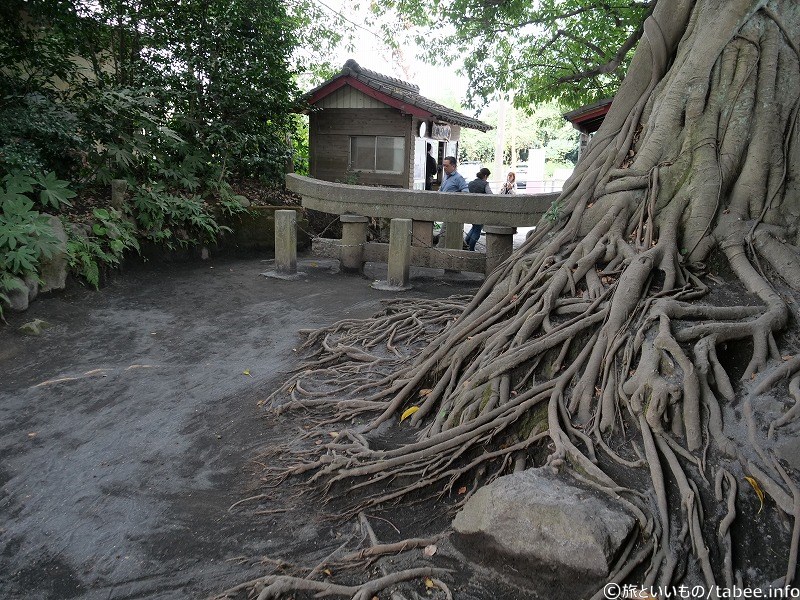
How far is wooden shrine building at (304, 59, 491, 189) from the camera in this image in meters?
14.0

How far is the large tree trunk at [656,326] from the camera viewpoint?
3.20m

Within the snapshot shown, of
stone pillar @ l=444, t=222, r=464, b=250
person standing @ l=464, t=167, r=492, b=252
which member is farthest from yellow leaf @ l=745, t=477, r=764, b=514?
person standing @ l=464, t=167, r=492, b=252

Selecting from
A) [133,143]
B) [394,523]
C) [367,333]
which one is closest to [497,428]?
[394,523]

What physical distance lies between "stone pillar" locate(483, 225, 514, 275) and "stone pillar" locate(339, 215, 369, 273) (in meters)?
2.10

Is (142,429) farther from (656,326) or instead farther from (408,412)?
(656,326)

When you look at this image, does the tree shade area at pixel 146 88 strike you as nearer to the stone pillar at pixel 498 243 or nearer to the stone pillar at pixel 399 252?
the stone pillar at pixel 399 252

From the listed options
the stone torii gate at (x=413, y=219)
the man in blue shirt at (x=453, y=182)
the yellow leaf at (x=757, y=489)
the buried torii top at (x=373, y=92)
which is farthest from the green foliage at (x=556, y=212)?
the buried torii top at (x=373, y=92)

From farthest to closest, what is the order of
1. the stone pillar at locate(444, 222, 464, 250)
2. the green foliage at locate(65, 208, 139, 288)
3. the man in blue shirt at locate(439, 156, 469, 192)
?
the man in blue shirt at locate(439, 156, 469, 192) < the stone pillar at locate(444, 222, 464, 250) < the green foliage at locate(65, 208, 139, 288)

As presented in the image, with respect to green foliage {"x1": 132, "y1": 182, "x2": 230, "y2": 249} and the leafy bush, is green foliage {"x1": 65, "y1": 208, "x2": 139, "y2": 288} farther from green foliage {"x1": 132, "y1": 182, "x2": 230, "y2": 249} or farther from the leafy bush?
the leafy bush

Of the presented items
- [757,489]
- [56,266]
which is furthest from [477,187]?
[757,489]

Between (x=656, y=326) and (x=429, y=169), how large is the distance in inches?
478

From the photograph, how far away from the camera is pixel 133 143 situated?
10320 mm

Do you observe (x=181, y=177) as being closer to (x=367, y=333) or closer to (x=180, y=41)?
(x=180, y=41)

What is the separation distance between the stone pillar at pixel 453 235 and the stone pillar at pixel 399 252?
1911 mm
